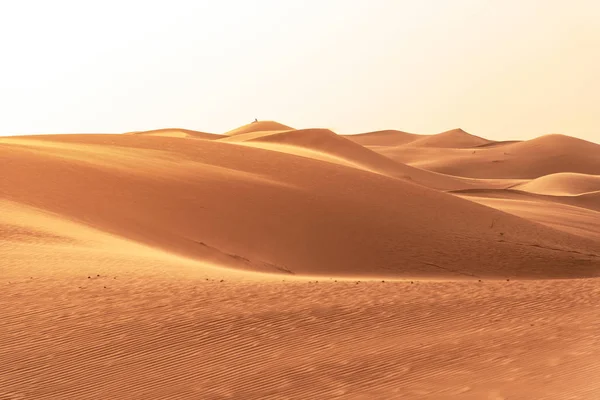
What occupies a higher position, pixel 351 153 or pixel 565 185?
pixel 351 153

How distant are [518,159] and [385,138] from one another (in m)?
43.9

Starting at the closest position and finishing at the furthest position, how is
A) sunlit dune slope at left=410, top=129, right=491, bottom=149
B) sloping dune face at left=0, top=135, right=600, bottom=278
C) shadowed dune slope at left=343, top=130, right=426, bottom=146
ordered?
sloping dune face at left=0, top=135, right=600, bottom=278 → sunlit dune slope at left=410, top=129, right=491, bottom=149 → shadowed dune slope at left=343, top=130, right=426, bottom=146

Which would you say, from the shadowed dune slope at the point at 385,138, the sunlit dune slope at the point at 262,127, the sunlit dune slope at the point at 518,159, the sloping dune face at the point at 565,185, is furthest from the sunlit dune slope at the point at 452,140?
the sloping dune face at the point at 565,185

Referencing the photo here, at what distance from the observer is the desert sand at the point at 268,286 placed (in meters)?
9.02

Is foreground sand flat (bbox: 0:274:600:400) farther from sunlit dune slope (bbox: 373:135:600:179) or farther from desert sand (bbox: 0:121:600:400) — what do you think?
sunlit dune slope (bbox: 373:135:600:179)

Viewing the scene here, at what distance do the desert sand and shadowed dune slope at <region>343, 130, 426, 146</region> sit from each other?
10087 cm

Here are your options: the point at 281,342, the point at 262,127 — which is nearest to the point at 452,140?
the point at 262,127

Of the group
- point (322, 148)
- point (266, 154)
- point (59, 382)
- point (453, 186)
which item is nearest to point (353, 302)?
point (59, 382)

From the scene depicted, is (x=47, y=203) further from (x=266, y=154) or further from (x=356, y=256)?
(x=266, y=154)

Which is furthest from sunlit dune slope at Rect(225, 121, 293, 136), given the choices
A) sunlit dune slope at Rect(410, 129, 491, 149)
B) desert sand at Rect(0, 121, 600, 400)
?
desert sand at Rect(0, 121, 600, 400)

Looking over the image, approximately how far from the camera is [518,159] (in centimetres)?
9169

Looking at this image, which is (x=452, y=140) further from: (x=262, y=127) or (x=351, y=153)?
(x=351, y=153)

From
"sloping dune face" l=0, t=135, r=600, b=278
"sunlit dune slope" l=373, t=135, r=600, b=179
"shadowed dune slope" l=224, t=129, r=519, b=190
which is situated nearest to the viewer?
"sloping dune face" l=0, t=135, r=600, b=278

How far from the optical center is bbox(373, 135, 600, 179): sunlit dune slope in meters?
87.8
